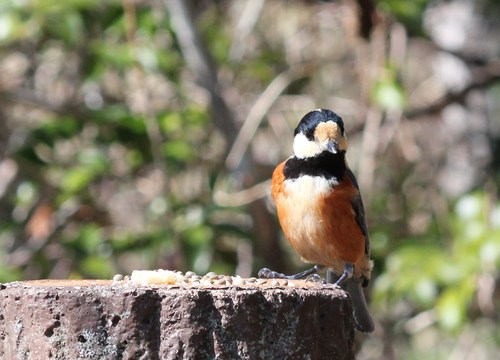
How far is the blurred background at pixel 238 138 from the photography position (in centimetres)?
561

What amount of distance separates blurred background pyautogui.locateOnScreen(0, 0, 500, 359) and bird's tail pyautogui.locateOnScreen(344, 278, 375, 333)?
619 mm

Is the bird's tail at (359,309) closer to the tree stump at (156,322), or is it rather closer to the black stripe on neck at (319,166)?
the black stripe on neck at (319,166)

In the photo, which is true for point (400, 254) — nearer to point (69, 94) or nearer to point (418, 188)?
point (418, 188)

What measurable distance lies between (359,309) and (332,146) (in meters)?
0.95

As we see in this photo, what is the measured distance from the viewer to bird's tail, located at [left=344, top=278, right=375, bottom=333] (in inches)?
178

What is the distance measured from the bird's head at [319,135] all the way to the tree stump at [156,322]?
1.51 meters

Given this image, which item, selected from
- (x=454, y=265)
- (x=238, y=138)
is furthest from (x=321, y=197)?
(x=238, y=138)

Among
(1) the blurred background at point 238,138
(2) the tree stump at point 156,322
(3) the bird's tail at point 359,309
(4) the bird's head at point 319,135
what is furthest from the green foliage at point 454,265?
(2) the tree stump at point 156,322

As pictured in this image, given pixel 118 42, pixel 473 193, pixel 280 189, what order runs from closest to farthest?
pixel 280 189, pixel 473 193, pixel 118 42

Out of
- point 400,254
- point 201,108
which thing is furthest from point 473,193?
point 201,108

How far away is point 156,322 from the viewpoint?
8.16 feet

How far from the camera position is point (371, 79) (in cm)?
603

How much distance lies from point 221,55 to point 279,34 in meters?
0.93

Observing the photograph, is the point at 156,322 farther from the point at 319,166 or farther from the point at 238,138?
the point at 238,138
